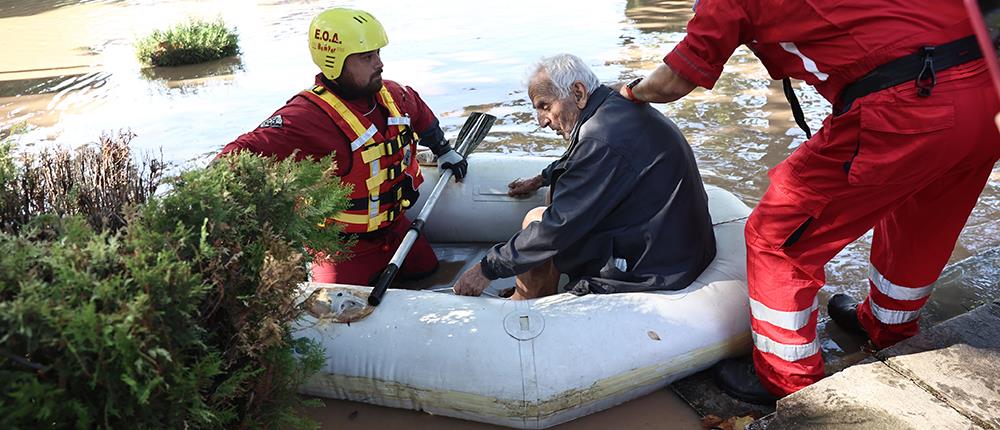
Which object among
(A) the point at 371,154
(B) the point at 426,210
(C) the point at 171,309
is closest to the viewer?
(C) the point at 171,309

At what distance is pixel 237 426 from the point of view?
195 cm

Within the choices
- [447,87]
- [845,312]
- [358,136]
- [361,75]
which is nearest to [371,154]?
[358,136]

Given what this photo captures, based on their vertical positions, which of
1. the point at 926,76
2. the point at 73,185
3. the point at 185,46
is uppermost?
the point at 926,76

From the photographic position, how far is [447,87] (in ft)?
25.7

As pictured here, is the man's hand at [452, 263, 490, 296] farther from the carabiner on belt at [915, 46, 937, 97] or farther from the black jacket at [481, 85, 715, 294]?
the carabiner on belt at [915, 46, 937, 97]

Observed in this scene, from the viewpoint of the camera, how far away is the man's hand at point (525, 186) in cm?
390

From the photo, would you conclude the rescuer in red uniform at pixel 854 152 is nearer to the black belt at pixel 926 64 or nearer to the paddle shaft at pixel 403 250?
the black belt at pixel 926 64

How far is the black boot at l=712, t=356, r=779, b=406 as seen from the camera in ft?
8.50

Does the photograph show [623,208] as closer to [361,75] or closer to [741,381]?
[741,381]

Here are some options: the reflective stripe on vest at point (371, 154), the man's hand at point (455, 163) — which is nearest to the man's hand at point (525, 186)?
the man's hand at point (455, 163)

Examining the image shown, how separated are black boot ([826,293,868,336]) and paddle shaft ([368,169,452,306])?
1935 millimetres

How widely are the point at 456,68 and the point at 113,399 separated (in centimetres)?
746

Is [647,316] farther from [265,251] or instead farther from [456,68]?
[456,68]

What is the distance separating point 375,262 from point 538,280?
1032mm
